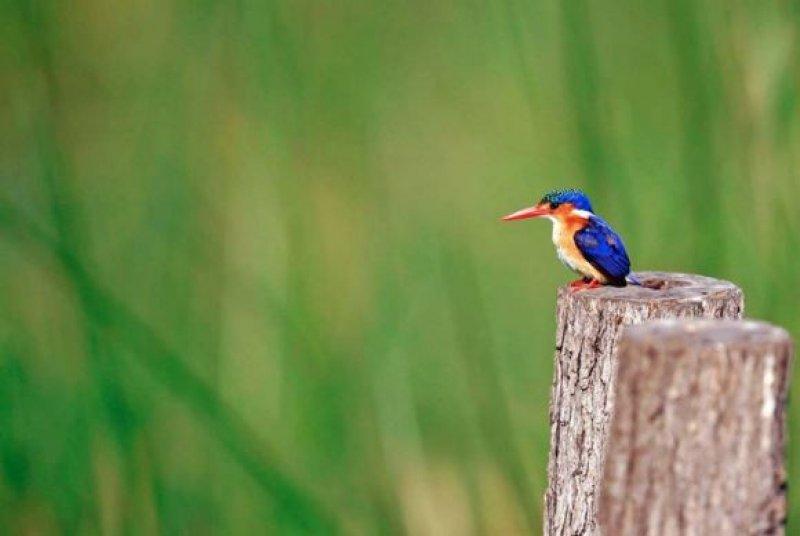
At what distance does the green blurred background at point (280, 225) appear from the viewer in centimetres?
201

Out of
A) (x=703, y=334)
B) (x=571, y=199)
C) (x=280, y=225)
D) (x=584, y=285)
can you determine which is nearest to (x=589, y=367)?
(x=584, y=285)

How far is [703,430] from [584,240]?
837mm

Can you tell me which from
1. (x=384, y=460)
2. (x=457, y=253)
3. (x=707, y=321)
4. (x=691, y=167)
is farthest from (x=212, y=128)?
(x=707, y=321)

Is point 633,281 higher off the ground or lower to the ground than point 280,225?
lower

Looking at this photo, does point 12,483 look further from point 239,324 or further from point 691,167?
point 691,167

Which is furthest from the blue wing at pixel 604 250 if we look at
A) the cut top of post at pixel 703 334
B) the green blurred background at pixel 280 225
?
the cut top of post at pixel 703 334

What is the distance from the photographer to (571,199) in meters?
1.90

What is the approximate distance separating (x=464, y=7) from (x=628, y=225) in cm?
43

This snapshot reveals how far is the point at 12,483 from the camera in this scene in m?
2.07

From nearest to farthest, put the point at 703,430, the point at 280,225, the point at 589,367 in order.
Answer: the point at 703,430 < the point at 589,367 < the point at 280,225

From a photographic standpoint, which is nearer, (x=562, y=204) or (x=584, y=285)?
(x=584, y=285)

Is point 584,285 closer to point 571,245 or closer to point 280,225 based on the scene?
point 571,245

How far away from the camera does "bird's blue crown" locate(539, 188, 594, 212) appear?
1.89m

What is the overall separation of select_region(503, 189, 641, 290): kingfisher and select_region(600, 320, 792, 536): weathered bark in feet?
2.43
